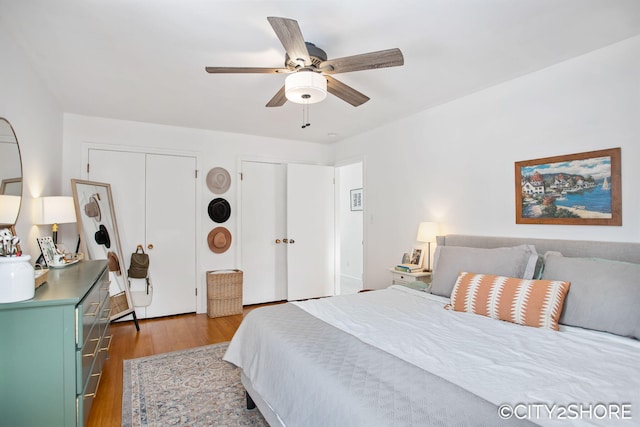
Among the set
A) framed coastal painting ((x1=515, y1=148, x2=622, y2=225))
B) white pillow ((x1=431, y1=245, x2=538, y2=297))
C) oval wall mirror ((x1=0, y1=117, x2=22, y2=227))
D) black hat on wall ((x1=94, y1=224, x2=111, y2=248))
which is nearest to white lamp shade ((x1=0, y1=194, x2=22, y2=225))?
oval wall mirror ((x1=0, y1=117, x2=22, y2=227))

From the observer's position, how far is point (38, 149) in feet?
9.46

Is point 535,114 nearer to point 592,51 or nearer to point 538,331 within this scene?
point 592,51

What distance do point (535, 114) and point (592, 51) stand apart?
511 millimetres

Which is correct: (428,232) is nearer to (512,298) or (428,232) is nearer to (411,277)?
(411,277)

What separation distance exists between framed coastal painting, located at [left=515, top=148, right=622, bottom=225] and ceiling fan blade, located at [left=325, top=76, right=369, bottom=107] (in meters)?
1.44

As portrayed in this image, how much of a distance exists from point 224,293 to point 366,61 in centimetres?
332

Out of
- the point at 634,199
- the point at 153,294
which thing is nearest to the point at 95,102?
the point at 153,294

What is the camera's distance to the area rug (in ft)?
7.08

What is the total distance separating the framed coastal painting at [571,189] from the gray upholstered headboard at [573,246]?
0.49 feet

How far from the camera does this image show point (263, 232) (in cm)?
495

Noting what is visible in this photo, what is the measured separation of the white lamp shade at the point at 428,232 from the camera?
3391 millimetres

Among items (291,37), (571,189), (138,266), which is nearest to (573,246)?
(571,189)

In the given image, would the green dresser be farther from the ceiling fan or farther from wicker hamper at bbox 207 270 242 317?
wicker hamper at bbox 207 270 242 317

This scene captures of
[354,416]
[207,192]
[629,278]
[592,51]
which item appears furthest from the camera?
[207,192]
